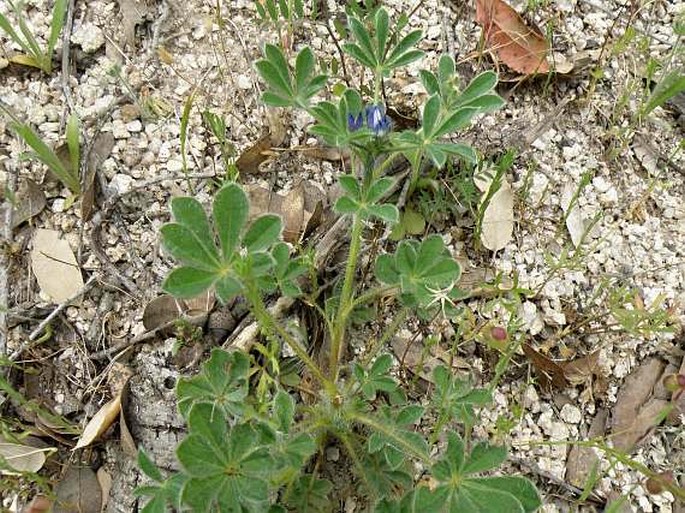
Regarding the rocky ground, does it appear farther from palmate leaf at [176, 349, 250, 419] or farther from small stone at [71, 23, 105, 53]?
palmate leaf at [176, 349, 250, 419]

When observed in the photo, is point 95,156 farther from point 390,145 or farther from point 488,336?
point 488,336

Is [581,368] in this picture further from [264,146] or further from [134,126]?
[134,126]

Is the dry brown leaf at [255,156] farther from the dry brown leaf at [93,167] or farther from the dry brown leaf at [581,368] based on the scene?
the dry brown leaf at [581,368]

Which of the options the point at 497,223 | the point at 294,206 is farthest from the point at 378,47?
the point at 497,223

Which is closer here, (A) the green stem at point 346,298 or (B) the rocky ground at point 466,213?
(A) the green stem at point 346,298

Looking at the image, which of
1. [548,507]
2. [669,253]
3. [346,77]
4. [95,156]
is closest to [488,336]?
[548,507]

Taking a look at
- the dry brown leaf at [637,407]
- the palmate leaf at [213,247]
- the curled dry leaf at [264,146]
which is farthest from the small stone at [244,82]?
the dry brown leaf at [637,407]

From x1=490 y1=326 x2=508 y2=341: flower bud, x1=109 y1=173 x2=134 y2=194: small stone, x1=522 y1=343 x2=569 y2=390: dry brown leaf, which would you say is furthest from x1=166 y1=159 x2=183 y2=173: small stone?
x1=522 y1=343 x2=569 y2=390: dry brown leaf
